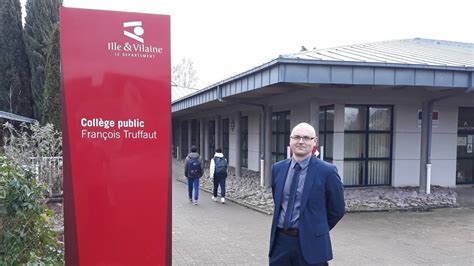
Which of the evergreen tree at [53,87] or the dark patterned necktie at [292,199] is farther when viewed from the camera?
the evergreen tree at [53,87]

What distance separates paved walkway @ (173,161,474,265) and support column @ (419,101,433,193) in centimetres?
175

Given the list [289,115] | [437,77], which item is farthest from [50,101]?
[437,77]

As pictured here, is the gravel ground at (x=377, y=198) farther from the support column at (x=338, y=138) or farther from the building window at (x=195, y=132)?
the building window at (x=195, y=132)

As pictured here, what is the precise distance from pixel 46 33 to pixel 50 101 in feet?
33.3

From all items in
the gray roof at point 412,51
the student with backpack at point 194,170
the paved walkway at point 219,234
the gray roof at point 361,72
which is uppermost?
the gray roof at point 412,51

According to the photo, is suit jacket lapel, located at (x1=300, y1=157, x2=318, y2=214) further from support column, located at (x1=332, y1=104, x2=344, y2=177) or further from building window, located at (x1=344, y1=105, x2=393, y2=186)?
building window, located at (x1=344, y1=105, x2=393, y2=186)

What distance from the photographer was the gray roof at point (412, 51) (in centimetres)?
998

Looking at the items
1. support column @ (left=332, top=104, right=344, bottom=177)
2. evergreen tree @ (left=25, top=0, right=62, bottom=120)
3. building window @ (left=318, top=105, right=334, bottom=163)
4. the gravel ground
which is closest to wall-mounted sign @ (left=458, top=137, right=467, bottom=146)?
the gravel ground

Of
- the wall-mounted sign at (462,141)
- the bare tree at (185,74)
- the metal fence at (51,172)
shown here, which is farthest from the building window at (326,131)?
the bare tree at (185,74)

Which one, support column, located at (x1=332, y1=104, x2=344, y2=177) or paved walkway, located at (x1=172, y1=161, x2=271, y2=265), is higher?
support column, located at (x1=332, y1=104, x2=344, y2=177)

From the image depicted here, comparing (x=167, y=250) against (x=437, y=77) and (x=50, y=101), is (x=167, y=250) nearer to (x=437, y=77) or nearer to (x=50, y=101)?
(x=437, y=77)

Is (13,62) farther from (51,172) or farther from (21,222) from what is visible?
(21,222)

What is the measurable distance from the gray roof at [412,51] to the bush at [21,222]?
20.7 feet

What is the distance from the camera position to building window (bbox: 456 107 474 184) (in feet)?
42.4
